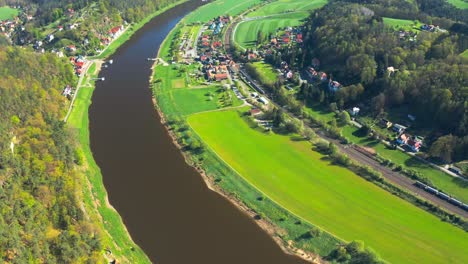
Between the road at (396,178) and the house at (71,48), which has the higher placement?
the house at (71,48)

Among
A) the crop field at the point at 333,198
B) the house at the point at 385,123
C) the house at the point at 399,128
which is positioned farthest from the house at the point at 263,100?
the house at the point at 399,128

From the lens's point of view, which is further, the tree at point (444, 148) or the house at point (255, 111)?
the house at point (255, 111)

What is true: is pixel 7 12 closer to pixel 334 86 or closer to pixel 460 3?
pixel 334 86

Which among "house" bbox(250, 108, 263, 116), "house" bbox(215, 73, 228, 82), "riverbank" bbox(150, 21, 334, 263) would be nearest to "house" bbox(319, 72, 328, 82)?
"house" bbox(250, 108, 263, 116)

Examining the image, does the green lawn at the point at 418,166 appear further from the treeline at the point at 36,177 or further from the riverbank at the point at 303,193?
the treeline at the point at 36,177

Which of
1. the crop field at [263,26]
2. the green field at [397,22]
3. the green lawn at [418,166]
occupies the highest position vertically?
the crop field at [263,26]

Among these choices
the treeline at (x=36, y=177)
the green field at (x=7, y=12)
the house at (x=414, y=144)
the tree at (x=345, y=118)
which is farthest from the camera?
the green field at (x=7, y=12)

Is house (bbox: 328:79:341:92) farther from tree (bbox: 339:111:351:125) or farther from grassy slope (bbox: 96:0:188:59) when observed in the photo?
grassy slope (bbox: 96:0:188:59)

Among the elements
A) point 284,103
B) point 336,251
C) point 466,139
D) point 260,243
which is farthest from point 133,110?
point 466,139
